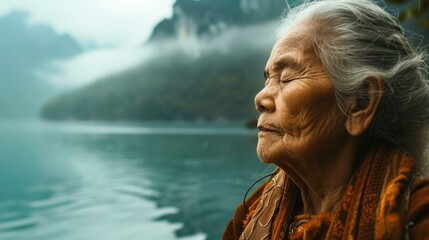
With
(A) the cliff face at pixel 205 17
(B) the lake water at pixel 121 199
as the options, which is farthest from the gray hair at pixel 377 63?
(A) the cliff face at pixel 205 17

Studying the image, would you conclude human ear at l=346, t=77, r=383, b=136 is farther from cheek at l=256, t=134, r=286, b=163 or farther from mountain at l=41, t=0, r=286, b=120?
mountain at l=41, t=0, r=286, b=120

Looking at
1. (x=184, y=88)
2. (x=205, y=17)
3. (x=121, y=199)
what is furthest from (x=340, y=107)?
(x=205, y=17)

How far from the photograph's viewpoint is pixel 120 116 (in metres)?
138

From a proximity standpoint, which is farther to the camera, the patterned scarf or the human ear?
the human ear

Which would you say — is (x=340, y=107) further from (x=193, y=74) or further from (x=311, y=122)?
(x=193, y=74)

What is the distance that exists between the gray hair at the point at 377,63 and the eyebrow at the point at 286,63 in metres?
0.06

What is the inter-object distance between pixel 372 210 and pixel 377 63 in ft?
1.28

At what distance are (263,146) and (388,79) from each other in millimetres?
369

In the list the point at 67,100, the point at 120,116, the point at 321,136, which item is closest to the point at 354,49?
the point at 321,136

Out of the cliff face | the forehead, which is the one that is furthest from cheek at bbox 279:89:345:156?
the cliff face

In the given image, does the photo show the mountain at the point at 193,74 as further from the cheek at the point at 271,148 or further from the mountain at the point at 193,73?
the cheek at the point at 271,148

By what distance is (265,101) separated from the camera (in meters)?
1.15

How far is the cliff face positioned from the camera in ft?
496

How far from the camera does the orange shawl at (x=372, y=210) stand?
873 millimetres
